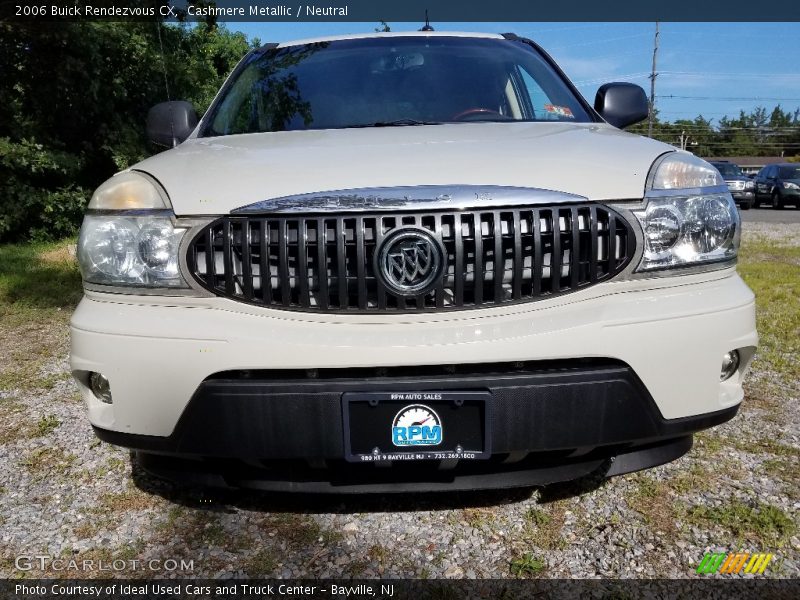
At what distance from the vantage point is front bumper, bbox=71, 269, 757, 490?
1.62 meters

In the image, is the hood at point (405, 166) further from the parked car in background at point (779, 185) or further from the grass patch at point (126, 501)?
the parked car in background at point (779, 185)

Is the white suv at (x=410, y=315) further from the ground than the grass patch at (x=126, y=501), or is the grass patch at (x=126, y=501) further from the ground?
the white suv at (x=410, y=315)

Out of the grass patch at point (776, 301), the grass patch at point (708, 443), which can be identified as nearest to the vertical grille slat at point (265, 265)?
the grass patch at point (708, 443)

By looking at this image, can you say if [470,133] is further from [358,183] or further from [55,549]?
[55,549]

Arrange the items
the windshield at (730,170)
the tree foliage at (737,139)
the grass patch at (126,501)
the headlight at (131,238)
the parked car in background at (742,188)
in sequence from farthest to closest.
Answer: the tree foliage at (737,139) < the windshield at (730,170) < the parked car in background at (742,188) < the grass patch at (126,501) < the headlight at (131,238)

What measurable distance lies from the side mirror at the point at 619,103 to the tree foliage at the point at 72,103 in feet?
23.3

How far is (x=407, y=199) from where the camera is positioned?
5.37ft

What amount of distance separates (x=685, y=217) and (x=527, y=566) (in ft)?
3.64

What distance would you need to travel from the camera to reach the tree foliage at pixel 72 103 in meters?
9.31

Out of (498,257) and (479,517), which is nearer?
(498,257)

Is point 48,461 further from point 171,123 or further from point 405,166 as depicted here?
point 405,166

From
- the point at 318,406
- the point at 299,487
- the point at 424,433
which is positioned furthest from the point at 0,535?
A: the point at 424,433

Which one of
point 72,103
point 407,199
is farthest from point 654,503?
point 72,103

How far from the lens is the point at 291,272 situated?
170cm
